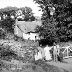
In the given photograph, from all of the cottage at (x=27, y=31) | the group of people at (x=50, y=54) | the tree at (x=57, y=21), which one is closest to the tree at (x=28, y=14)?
the cottage at (x=27, y=31)

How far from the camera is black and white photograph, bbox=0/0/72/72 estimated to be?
14.5 metres

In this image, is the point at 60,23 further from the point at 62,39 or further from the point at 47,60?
the point at 47,60

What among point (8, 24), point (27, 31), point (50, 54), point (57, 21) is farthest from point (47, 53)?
point (8, 24)

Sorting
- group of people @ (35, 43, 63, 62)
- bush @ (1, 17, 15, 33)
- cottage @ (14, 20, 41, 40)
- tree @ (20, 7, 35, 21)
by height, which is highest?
tree @ (20, 7, 35, 21)

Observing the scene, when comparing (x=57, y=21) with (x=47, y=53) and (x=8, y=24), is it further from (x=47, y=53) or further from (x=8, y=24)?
(x=8, y=24)

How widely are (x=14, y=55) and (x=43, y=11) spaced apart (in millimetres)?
20850

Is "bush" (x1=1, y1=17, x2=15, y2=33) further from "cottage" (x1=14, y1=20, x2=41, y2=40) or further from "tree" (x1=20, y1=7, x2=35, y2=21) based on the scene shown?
"cottage" (x1=14, y1=20, x2=41, y2=40)

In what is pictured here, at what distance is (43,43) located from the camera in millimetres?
39094

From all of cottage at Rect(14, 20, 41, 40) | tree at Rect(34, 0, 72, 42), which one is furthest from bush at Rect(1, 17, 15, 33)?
tree at Rect(34, 0, 72, 42)

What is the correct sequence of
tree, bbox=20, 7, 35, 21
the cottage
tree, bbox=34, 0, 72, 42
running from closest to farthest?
tree, bbox=34, 0, 72, 42 < the cottage < tree, bbox=20, 7, 35, 21

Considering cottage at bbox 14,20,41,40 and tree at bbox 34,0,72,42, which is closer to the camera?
tree at bbox 34,0,72,42

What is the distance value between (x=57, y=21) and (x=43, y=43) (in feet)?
22.0

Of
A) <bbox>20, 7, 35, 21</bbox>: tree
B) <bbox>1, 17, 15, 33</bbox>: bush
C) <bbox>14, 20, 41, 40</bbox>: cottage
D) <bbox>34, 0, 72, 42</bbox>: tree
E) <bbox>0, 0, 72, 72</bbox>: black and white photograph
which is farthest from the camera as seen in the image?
<bbox>20, 7, 35, 21</bbox>: tree

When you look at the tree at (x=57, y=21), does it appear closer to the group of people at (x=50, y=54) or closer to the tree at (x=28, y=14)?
the group of people at (x=50, y=54)
